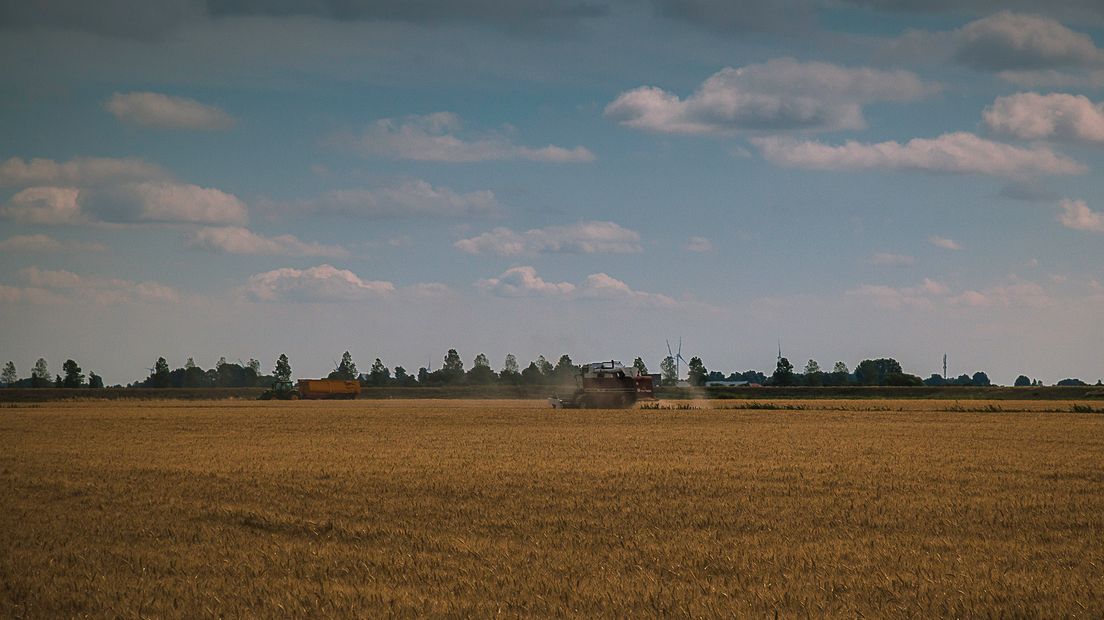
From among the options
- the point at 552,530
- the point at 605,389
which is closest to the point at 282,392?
the point at 605,389

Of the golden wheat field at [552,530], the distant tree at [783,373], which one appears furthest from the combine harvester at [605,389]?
the distant tree at [783,373]

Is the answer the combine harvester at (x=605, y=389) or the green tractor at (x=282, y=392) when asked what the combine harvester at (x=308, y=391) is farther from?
the combine harvester at (x=605, y=389)

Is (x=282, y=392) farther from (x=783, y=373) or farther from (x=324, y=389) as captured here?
(x=783, y=373)

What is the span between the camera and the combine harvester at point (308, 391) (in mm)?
113875

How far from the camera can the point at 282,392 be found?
114438 mm

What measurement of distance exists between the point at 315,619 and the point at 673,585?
4.35 m

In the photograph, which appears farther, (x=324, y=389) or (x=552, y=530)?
(x=324, y=389)

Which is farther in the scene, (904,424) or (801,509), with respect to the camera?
(904,424)

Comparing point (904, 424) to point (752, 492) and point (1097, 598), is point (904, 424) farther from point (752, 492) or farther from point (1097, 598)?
point (1097, 598)

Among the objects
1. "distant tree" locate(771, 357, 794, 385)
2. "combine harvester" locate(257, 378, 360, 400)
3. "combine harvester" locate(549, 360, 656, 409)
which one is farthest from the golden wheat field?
"distant tree" locate(771, 357, 794, 385)

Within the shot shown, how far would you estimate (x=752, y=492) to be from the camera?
22.5 meters

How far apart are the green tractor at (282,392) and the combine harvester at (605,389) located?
163 ft

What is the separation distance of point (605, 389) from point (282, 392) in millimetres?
53773

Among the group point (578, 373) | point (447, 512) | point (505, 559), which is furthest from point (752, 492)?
point (578, 373)
